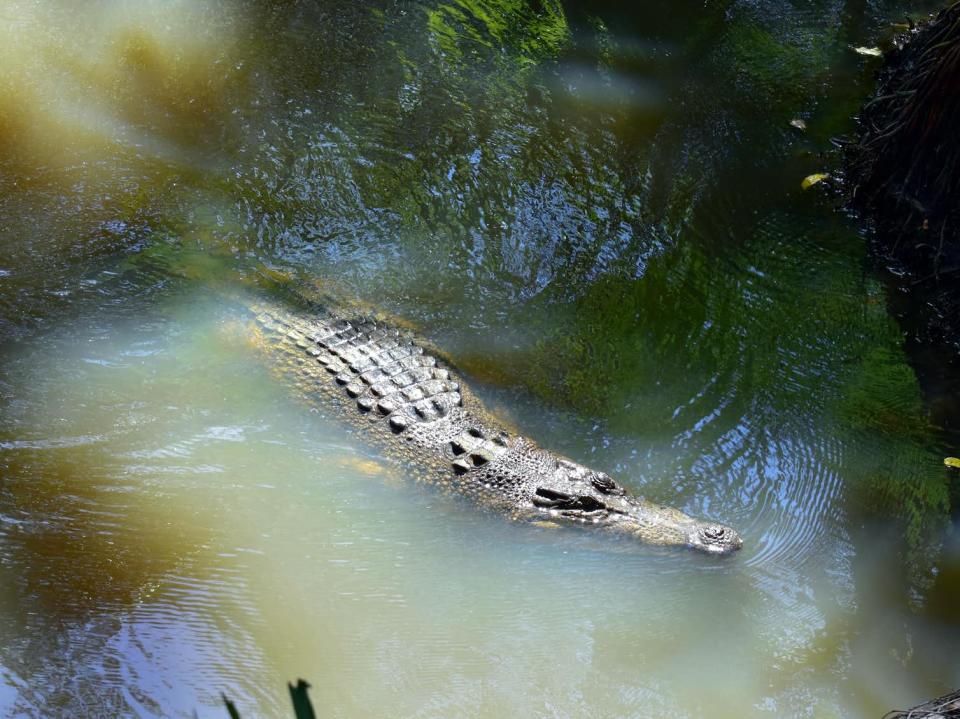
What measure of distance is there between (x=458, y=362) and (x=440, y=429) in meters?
0.62

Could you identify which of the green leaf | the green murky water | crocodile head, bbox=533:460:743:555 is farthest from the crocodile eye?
the green leaf

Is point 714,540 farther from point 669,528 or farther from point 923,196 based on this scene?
point 923,196

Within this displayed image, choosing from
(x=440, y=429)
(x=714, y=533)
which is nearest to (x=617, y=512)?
(x=714, y=533)

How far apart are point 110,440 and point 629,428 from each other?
2.72 m

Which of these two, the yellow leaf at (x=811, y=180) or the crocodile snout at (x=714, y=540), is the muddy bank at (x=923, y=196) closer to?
the yellow leaf at (x=811, y=180)

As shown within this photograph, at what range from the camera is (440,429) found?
175 inches

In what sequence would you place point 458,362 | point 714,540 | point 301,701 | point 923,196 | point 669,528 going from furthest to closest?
point 923,196
point 458,362
point 669,528
point 714,540
point 301,701

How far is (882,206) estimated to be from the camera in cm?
630

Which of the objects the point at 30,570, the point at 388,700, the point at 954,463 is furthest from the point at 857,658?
the point at 30,570

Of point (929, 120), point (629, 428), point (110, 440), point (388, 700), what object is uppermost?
point (929, 120)

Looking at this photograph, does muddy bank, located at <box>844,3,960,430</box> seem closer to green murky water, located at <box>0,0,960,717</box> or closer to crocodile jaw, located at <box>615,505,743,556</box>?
green murky water, located at <box>0,0,960,717</box>

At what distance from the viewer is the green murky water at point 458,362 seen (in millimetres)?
3426

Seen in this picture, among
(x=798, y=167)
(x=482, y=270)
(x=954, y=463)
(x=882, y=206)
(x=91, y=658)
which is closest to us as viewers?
(x=91, y=658)

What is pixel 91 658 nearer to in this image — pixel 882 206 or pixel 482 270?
pixel 482 270
